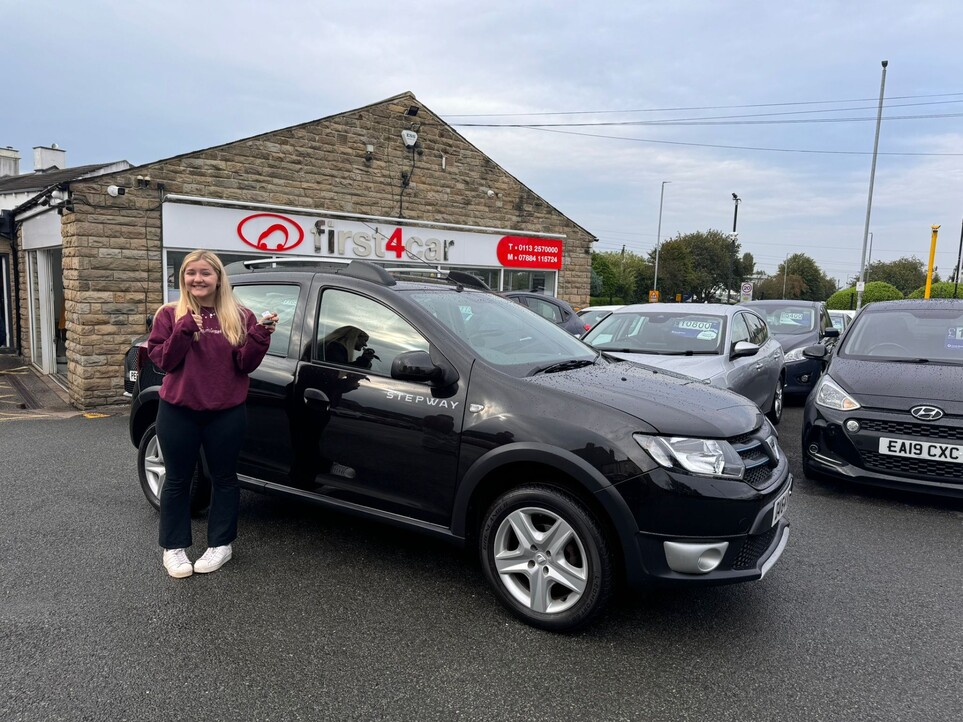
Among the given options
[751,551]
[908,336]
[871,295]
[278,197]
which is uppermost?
[278,197]

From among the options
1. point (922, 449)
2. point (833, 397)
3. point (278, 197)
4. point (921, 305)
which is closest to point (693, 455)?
point (922, 449)

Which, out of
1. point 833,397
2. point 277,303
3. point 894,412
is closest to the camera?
point 277,303

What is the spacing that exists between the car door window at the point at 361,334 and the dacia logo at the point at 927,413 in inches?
148

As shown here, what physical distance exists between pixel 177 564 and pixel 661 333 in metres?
5.05

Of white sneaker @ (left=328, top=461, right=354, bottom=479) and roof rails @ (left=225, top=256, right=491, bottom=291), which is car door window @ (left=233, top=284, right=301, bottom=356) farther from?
white sneaker @ (left=328, top=461, right=354, bottom=479)

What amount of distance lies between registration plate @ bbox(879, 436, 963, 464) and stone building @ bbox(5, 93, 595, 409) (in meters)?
7.20

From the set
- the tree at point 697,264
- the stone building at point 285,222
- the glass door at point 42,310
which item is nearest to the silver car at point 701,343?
the stone building at point 285,222

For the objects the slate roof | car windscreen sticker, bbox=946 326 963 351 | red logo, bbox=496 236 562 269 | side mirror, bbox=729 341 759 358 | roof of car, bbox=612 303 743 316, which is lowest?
side mirror, bbox=729 341 759 358

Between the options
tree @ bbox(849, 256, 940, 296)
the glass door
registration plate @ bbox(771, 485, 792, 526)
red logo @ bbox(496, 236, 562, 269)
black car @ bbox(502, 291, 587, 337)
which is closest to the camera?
registration plate @ bbox(771, 485, 792, 526)

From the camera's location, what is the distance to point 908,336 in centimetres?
609

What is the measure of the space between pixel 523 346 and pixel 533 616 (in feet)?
4.80

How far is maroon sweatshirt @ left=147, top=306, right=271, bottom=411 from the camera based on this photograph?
3.46 metres

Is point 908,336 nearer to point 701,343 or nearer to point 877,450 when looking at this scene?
point 877,450

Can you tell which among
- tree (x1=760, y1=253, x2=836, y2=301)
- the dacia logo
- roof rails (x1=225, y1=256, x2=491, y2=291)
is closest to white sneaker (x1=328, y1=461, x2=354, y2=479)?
roof rails (x1=225, y1=256, x2=491, y2=291)
